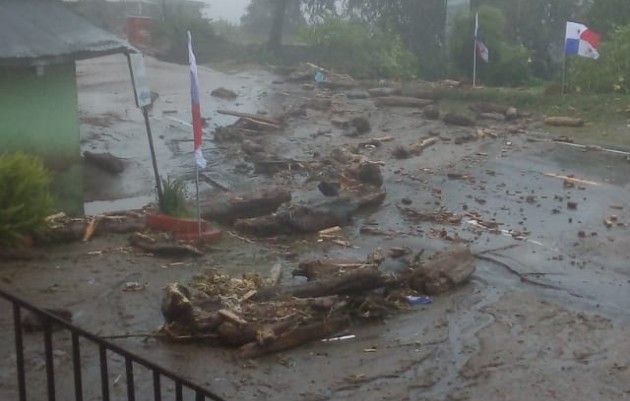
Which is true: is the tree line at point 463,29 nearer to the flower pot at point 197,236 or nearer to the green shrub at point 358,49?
the green shrub at point 358,49

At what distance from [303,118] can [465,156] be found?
649 cm

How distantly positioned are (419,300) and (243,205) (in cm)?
425

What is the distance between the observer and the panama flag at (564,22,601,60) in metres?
23.8

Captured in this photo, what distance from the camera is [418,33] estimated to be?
132 ft

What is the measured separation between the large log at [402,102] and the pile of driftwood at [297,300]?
14.7 m

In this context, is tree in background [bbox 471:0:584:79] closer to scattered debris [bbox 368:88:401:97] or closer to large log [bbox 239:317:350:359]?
scattered debris [bbox 368:88:401:97]

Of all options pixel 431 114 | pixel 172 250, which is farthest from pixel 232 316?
pixel 431 114

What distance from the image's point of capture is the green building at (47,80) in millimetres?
13203

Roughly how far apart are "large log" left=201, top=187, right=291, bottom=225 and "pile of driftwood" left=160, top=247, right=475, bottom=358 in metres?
2.65

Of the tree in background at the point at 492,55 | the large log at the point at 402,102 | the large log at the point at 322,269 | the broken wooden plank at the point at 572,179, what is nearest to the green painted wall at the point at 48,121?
the large log at the point at 322,269

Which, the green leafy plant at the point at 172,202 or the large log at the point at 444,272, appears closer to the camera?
the large log at the point at 444,272

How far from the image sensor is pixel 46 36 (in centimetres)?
1362

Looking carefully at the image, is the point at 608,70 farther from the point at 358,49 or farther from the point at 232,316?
the point at 232,316

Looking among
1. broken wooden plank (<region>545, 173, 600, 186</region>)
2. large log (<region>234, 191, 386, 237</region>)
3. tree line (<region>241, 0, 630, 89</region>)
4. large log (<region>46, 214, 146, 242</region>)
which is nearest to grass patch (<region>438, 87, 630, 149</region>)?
tree line (<region>241, 0, 630, 89</region>)
